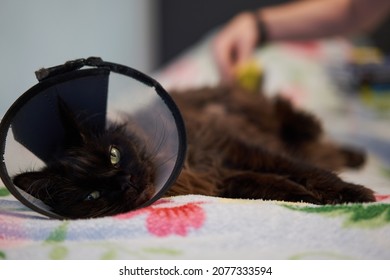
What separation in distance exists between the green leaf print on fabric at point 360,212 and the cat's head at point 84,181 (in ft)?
1.14

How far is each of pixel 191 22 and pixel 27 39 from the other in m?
1.94

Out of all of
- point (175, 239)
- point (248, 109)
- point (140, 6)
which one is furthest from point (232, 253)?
point (140, 6)

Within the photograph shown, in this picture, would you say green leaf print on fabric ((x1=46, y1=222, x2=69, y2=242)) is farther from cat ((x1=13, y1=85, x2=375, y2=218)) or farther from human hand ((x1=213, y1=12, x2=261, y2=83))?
human hand ((x1=213, y1=12, x2=261, y2=83))

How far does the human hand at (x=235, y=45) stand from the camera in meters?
2.21

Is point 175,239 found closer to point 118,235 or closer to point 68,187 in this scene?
point 118,235

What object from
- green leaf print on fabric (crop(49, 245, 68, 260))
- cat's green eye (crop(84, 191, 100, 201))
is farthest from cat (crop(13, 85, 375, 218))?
green leaf print on fabric (crop(49, 245, 68, 260))

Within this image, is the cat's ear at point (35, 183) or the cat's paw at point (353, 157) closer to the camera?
the cat's ear at point (35, 183)

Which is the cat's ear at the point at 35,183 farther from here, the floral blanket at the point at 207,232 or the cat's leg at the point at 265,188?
the cat's leg at the point at 265,188

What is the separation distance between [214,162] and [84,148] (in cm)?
55

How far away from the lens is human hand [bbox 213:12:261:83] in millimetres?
2214

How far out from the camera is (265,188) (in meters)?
1.21

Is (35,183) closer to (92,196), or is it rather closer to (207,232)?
(92,196)

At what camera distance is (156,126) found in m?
1.05

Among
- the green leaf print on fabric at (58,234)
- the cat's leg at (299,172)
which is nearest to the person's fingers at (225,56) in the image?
the cat's leg at (299,172)
